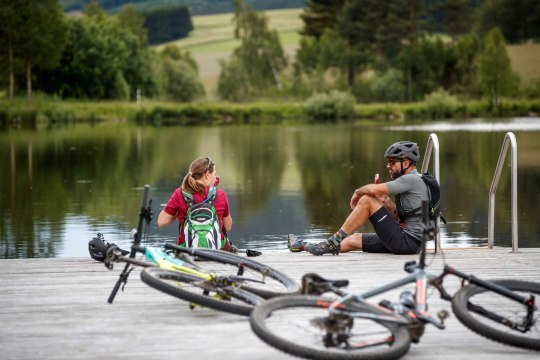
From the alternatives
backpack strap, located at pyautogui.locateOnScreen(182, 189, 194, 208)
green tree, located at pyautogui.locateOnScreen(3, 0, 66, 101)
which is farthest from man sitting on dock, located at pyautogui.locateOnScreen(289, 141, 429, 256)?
green tree, located at pyautogui.locateOnScreen(3, 0, 66, 101)

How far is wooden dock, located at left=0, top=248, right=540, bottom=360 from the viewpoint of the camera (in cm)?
529

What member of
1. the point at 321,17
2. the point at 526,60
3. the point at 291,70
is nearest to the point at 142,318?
the point at 291,70

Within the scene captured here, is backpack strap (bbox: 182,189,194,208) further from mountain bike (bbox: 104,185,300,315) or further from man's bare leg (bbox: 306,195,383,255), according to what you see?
mountain bike (bbox: 104,185,300,315)

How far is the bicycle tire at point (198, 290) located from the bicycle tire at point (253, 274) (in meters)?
0.17

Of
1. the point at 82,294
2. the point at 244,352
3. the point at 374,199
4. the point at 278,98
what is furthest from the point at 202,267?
the point at 278,98

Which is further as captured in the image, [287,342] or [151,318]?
[151,318]

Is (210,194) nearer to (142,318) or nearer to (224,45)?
(142,318)

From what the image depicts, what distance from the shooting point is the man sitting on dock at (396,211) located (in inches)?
335

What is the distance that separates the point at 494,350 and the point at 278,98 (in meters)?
82.6

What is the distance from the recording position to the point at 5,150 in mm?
38438

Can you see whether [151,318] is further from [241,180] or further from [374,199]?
[241,180]

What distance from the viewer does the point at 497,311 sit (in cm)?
534

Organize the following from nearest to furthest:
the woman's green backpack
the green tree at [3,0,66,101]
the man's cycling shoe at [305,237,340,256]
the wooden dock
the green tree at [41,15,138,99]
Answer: the wooden dock
the woman's green backpack
the man's cycling shoe at [305,237,340,256]
the green tree at [3,0,66,101]
the green tree at [41,15,138,99]

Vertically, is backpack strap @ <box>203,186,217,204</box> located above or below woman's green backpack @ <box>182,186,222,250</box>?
above
